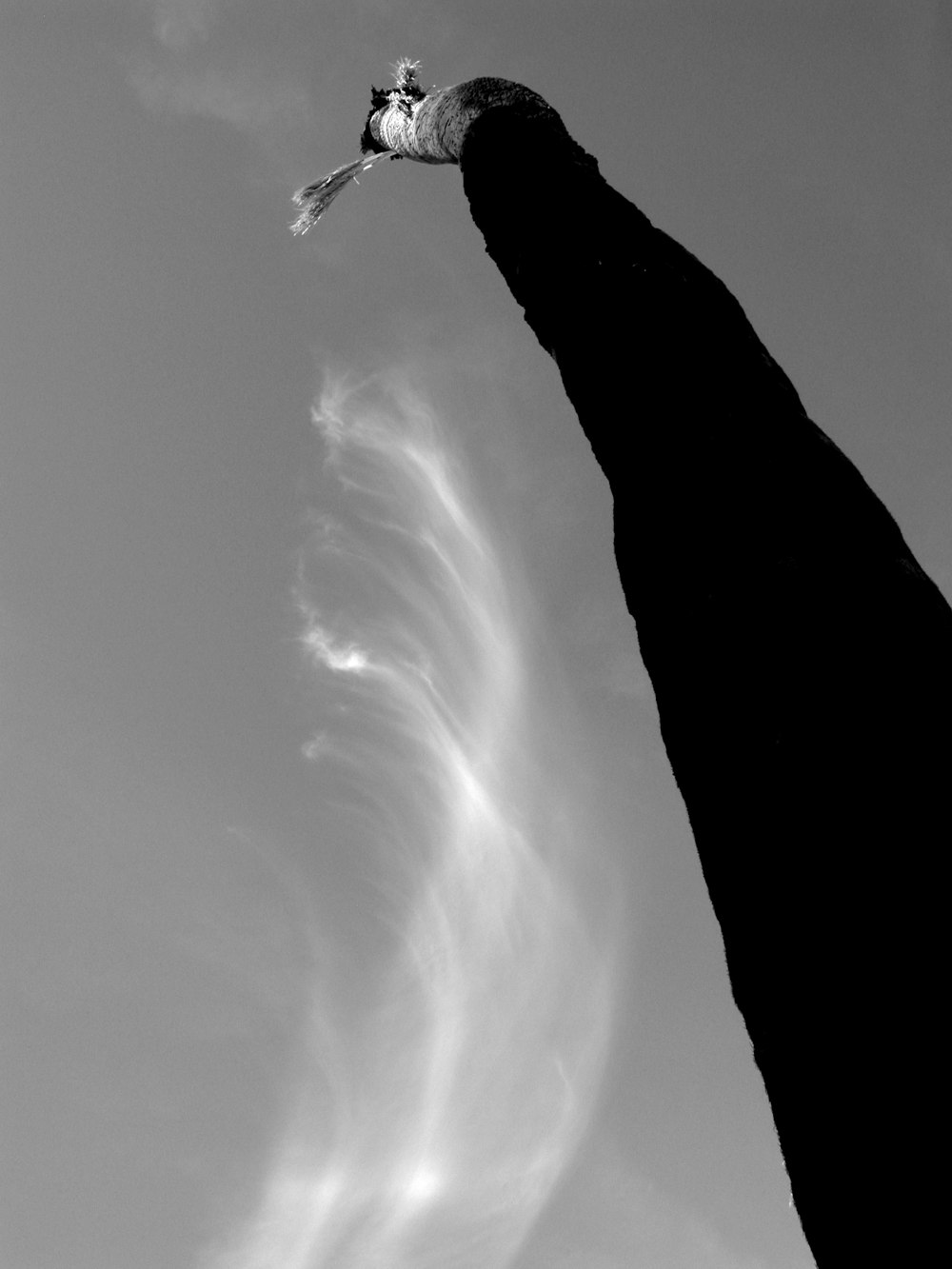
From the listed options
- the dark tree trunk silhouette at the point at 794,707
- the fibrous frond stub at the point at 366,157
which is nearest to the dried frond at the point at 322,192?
the fibrous frond stub at the point at 366,157

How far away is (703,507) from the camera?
1929 millimetres

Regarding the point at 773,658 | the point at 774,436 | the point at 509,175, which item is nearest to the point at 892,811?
the point at 773,658

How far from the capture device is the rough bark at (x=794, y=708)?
1.33 m

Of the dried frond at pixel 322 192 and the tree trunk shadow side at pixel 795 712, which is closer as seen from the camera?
the tree trunk shadow side at pixel 795 712

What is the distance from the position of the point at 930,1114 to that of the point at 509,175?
284 cm

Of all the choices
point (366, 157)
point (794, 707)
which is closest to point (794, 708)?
point (794, 707)

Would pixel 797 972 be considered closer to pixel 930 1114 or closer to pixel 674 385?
pixel 930 1114

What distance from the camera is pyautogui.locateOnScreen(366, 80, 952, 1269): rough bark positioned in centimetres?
133

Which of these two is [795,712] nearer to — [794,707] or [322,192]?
[794,707]

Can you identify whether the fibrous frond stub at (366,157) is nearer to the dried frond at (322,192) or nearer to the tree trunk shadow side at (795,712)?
the dried frond at (322,192)

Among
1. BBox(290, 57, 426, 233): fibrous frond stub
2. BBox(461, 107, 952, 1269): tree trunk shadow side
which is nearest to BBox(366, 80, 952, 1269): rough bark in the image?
BBox(461, 107, 952, 1269): tree trunk shadow side

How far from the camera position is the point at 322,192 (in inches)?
307

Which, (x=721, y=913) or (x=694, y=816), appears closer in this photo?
(x=721, y=913)

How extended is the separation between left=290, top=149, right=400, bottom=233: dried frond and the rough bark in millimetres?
5825
